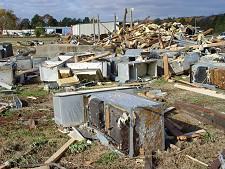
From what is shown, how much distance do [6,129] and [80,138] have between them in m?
1.99

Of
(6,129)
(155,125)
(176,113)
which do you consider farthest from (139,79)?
(155,125)

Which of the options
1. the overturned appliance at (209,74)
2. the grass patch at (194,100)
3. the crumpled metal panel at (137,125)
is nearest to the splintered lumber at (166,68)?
the overturned appliance at (209,74)

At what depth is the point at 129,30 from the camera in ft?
82.6

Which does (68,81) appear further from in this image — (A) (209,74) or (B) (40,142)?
(B) (40,142)

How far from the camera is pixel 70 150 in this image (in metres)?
5.82

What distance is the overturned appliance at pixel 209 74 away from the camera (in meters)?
10.6

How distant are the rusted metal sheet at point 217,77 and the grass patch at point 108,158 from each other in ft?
20.5

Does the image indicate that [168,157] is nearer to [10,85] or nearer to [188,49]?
[10,85]

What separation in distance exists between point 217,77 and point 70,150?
21.7 feet

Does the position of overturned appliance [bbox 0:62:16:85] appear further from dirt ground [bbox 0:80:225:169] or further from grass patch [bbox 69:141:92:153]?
grass patch [bbox 69:141:92:153]

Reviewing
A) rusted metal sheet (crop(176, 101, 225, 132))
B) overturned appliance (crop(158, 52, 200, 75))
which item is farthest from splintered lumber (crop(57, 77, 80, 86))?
rusted metal sheet (crop(176, 101, 225, 132))

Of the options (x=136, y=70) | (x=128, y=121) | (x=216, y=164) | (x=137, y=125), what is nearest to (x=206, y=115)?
(x=216, y=164)

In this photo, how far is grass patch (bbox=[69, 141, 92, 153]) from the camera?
5.77 meters

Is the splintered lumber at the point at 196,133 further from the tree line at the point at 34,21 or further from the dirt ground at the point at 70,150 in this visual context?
the tree line at the point at 34,21
